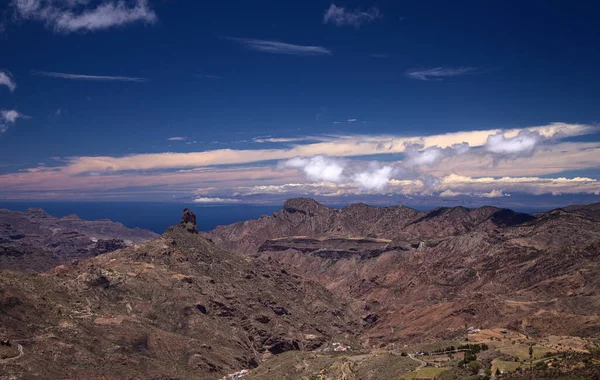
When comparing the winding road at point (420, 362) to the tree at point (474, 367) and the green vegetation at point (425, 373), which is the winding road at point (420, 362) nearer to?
the green vegetation at point (425, 373)

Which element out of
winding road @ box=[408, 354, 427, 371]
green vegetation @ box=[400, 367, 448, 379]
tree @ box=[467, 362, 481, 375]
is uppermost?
tree @ box=[467, 362, 481, 375]

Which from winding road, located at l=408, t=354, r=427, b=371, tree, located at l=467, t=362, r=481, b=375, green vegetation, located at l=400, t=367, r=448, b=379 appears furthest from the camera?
winding road, located at l=408, t=354, r=427, b=371

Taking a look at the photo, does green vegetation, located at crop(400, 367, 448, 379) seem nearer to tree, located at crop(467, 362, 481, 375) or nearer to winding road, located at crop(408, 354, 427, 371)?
winding road, located at crop(408, 354, 427, 371)

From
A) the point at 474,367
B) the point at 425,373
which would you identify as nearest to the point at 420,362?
the point at 425,373

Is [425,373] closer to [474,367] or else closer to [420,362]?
[474,367]

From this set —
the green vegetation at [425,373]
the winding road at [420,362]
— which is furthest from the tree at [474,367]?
the winding road at [420,362]

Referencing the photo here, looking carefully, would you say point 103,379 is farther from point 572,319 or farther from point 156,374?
point 572,319

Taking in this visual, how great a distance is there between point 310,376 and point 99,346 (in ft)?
213

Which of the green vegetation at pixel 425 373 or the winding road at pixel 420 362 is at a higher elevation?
the green vegetation at pixel 425 373

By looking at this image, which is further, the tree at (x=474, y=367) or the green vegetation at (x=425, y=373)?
the green vegetation at (x=425, y=373)

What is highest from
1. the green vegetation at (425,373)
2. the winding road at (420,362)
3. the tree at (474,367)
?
the tree at (474,367)

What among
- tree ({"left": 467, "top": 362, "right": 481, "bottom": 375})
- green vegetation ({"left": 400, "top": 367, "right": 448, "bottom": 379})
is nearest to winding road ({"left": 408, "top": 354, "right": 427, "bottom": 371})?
green vegetation ({"left": 400, "top": 367, "right": 448, "bottom": 379})

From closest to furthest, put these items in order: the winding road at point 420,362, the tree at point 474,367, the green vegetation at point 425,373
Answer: the tree at point 474,367 < the green vegetation at point 425,373 < the winding road at point 420,362

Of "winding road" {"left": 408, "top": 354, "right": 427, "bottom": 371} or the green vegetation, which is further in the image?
"winding road" {"left": 408, "top": 354, "right": 427, "bottom": 371}
